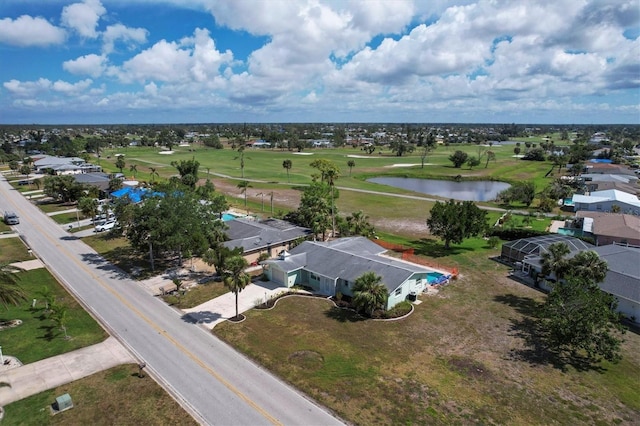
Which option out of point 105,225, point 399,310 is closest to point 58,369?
point 399,310

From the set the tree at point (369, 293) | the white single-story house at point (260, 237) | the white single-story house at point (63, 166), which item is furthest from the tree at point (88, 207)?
the white single-story house at point (63, 166)

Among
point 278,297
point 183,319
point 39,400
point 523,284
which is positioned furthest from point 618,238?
point 39,400

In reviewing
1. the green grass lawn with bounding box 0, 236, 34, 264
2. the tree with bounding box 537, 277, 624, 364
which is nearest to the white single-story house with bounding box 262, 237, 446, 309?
the tree with bounding box 537, 277, 624, 364

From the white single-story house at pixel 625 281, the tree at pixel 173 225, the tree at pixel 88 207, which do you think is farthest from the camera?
the tree at pixel 88 207

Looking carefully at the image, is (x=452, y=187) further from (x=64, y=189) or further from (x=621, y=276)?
(x=64, y=189)

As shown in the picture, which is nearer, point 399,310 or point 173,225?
point 399,310

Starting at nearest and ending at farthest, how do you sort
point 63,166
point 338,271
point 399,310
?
point 399,310
point 338,271
point 63,166

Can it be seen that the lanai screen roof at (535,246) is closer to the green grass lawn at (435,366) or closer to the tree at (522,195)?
the green grass lawn at (435,366)
